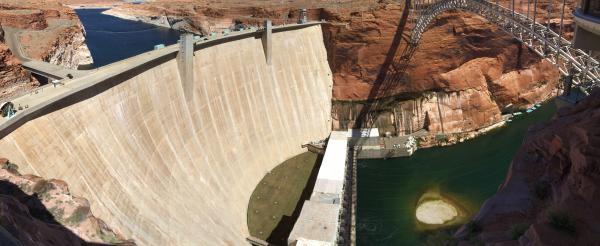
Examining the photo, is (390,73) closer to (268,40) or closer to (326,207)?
(268,40)

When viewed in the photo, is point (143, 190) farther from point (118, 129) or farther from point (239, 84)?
point (239, 84)

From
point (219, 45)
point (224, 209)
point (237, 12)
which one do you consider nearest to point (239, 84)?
point (219, 45)

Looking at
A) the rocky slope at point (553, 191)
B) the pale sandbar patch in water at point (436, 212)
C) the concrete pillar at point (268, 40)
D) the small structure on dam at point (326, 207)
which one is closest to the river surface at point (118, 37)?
the concrete pillar at point (268, 40)

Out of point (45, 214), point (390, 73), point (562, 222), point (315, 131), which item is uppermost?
point (45, 214)

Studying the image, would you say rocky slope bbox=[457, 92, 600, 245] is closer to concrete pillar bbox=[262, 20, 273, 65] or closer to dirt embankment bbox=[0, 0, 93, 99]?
concrete pillar bbox=[262, 20, 273, 65]

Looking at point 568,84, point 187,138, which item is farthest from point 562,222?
point 187,138

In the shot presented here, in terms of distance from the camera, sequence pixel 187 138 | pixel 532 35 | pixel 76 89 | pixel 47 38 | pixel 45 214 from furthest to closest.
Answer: pixel 47 38 < pixel 187 138 < pixel 532 35 < pixel 76 89 < pixel 45 214
